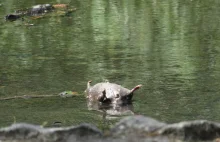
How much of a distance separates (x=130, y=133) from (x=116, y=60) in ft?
10.9

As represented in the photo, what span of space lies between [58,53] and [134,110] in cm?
235

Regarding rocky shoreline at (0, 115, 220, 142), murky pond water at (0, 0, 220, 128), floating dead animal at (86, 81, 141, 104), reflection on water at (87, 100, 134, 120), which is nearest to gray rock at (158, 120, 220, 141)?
rocky shoreline at (0, 115, 220, 142)

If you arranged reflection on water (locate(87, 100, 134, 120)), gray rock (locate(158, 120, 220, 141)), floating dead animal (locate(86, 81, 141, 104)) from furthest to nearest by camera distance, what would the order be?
floating dead animal (locate(86, 81, 141, 104)) < reflection on water (locate(87, 100, 134, 120)) < gray rock (locate(158, 120, 220, 141))

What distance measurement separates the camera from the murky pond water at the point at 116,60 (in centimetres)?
519

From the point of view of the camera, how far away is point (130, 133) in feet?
11.9

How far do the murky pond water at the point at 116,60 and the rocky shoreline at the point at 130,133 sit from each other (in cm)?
63

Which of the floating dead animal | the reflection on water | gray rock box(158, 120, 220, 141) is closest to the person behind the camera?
gray rock box(158, 120, 220, 141)

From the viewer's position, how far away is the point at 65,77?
6230 mm

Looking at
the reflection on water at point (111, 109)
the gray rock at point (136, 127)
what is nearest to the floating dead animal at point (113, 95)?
the reflection on water at point (111, 109)

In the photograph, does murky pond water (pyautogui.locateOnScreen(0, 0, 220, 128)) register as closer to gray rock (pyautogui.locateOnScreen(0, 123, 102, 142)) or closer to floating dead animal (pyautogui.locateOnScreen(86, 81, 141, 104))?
floating dead animal (pyautogui.locateOnScreen(86, 81, 141, 104))

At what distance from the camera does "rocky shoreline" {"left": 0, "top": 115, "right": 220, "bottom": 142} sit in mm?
3582

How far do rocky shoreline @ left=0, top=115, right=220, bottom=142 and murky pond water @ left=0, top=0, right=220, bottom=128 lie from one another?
0.63 m

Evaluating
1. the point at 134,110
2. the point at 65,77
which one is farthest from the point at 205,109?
the point at 65,77

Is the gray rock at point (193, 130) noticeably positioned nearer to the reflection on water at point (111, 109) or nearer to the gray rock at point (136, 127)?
the gray rock at point (136, 127)
